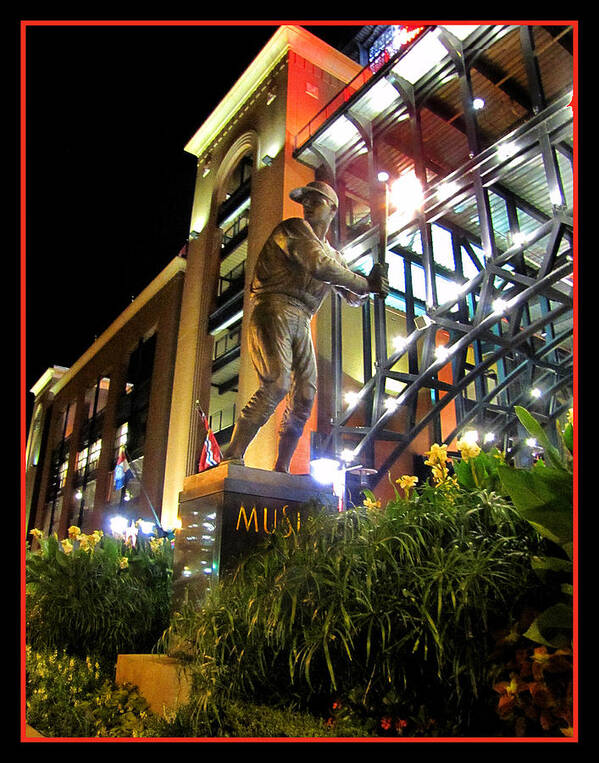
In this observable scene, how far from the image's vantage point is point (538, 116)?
461 inches

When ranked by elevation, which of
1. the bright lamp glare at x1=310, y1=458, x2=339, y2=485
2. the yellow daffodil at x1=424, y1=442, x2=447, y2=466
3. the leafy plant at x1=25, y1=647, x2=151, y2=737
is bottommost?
the leafy plant at x1=25, y1=647, x2=151, y2=737

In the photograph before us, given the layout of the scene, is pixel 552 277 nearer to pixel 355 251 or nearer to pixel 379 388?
pixel 379 388

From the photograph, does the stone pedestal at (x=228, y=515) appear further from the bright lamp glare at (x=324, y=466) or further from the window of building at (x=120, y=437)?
the window of building at (x=120, y=437)

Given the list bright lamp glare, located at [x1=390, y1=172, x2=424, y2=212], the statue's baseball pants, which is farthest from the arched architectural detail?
the statue's baseball pants

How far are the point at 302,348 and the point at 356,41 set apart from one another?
25.8m

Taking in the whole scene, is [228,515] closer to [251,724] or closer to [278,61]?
[251,724]

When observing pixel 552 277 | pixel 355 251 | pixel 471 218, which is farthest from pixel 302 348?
pixel 471 218

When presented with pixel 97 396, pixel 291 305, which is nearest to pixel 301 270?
pixel 291 305

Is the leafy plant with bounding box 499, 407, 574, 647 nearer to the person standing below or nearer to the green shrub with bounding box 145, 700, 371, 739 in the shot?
the green shrub with bounding box 145, 700, 371, 739

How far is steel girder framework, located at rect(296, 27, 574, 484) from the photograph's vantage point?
38.0 ft

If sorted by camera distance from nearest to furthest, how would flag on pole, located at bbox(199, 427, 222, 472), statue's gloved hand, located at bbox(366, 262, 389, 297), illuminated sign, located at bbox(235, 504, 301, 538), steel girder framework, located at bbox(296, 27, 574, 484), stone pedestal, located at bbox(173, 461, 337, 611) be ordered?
1. stone pedestal, located at bbox(173, 461, 337, 611)
2. illuminated sign, located at bbox(235, 504, 301, 538)
3. statue's gloved hand, located at bbox(366, 262, 389, 297)
4. steel girder framework, located at bbox(296, 27, 574, 484)
5. flag on pole, located at bbox(199, 427, 222, 472)

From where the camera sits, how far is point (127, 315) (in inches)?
1160

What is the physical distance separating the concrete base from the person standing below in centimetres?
190

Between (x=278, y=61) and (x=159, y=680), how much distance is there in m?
20.2
